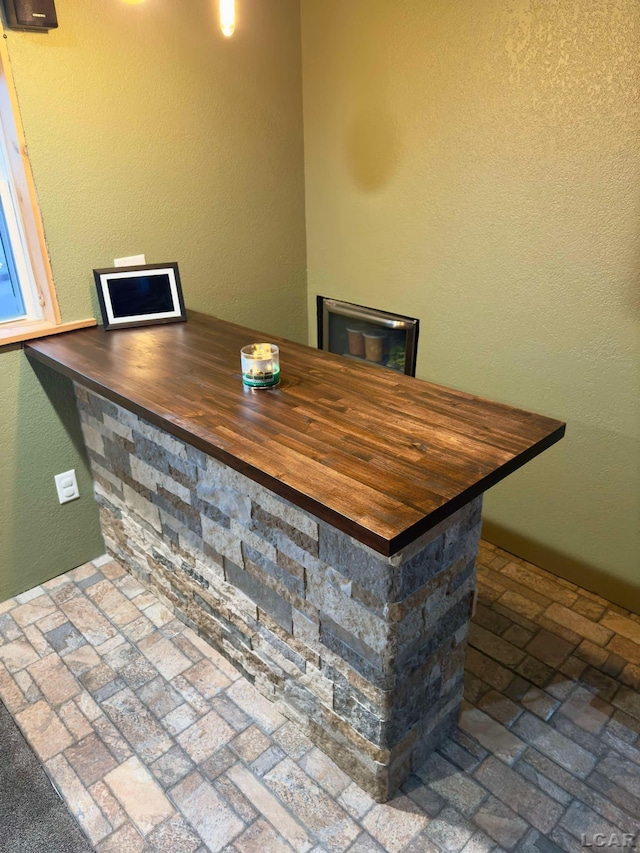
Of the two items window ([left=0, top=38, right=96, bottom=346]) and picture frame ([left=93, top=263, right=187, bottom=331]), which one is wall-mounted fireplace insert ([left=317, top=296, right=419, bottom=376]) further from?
window ([left=0, top=38, right=96, bottom=346])

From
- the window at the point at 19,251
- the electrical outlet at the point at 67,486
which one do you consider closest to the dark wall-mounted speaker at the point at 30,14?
the window at the point at 19,251

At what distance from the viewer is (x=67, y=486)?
7.24 feet

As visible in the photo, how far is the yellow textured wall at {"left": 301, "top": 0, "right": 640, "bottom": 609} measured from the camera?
5.73 ft

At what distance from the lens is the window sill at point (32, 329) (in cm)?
194

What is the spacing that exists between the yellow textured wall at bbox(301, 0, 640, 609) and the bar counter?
63 cm

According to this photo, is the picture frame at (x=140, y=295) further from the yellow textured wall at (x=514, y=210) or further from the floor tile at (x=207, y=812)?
the floor tile at (x=207, y=812)

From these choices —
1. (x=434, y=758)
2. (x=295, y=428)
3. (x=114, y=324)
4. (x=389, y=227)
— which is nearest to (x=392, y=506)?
(x=295, y=428)

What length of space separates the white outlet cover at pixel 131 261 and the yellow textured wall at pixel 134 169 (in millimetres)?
21

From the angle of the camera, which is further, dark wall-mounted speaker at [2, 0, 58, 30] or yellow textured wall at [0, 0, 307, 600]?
yellow textured wall at [0, 0, 307, 600]

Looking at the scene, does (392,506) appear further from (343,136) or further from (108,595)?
(343,136)

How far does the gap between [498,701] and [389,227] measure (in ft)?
5.52

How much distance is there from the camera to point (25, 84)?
1.77m

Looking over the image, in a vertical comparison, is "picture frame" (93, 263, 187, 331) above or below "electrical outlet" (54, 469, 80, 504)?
above

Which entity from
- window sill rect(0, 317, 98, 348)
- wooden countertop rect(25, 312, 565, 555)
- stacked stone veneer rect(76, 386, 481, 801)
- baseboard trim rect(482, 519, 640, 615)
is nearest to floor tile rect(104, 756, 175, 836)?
stacked stone veneer rect(76, 386, 481, 801)
